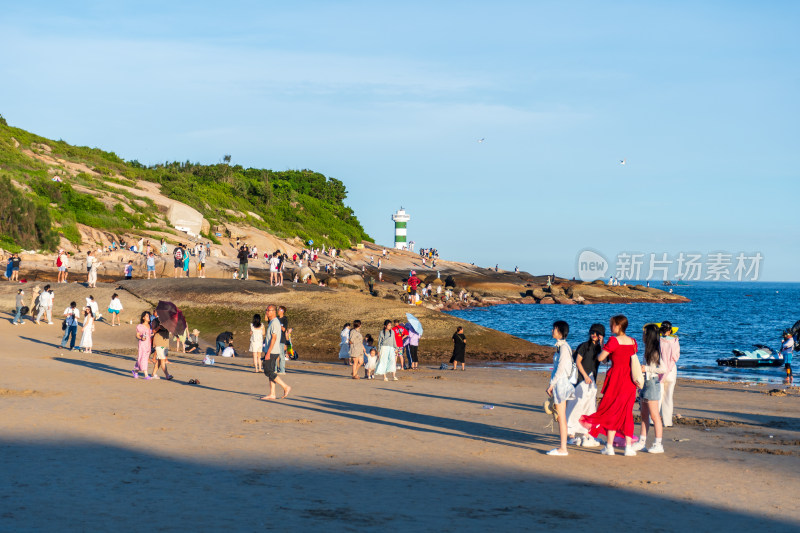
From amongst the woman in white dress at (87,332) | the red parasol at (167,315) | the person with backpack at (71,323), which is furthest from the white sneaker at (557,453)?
the person with backpack at (71,323)

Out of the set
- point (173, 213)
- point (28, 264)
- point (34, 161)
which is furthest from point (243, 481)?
point (34, 161)

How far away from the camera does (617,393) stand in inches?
419

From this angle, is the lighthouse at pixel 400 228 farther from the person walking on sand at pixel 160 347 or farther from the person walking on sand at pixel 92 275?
the person walking on sand at pixel 160 347

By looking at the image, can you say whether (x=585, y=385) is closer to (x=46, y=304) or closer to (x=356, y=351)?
(x=356, y=351)

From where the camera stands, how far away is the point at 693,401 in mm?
19031

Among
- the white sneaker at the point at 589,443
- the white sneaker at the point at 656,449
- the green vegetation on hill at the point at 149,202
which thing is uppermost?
the green vegetation on hill at the point at 149,202

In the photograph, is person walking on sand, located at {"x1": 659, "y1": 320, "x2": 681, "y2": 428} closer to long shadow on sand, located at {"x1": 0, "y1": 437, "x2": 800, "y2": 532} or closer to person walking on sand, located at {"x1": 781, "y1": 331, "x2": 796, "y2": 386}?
long shadow on sand, located at {"x1": 0, "y1": 437, "x2": 800, "y2": 532}

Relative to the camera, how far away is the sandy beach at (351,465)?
785 cm

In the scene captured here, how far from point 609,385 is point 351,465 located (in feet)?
11.9

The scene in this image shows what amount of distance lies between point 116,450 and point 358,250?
8765cm

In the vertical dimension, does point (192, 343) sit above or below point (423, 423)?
below

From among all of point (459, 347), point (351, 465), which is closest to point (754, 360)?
point (459, 347)

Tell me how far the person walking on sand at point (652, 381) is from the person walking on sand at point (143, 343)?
12.1 meters

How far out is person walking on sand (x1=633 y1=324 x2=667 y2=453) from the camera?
11000 mm
